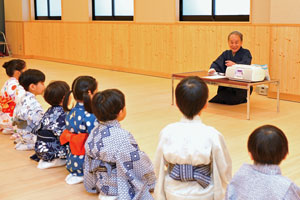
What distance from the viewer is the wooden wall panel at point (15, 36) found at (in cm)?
1268

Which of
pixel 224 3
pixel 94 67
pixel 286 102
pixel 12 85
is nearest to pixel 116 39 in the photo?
pixel 94 67

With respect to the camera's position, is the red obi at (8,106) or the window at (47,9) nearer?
the red obi at (8,106)

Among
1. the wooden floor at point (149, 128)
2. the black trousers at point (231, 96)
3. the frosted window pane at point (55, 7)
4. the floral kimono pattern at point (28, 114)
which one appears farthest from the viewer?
the frosted window pane at point (55, 7)

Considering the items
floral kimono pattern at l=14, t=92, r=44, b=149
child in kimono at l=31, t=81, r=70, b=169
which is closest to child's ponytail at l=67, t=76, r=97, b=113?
child in kimono at l=31, t=81, r=70, b=169

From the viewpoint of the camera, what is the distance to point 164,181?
2.31m

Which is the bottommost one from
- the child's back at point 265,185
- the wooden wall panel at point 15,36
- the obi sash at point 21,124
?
the obi sash at point 21,124

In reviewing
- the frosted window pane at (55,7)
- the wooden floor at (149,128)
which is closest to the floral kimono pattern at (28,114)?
the wooden floor at (149,128)

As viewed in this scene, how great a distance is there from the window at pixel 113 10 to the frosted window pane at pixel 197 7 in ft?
5.22

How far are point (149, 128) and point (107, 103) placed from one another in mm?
1989

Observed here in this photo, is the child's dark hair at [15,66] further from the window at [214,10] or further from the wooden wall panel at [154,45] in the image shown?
the window at [214,10]

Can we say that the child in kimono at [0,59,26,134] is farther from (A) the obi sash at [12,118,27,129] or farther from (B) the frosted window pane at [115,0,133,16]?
(B) the frosted window pane at [115,0,133,16]

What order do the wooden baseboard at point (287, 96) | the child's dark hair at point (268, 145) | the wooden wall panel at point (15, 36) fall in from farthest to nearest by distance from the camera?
the wooden wall panel at point (15, 36) < the wooden baseboard at point (287, 96) < the child's dark hair at point (268, 145)

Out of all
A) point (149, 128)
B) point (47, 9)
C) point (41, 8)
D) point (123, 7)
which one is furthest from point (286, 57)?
point (41, 8)

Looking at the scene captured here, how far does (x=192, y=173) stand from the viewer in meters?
2.21
